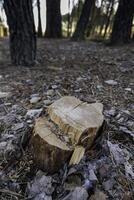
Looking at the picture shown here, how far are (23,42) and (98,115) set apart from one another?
207 centimetres

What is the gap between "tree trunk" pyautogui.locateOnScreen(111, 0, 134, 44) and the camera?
4957 millimetres

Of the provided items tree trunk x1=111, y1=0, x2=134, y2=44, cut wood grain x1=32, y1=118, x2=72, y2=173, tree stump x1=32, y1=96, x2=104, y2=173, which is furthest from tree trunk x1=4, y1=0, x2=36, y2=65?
tree trunk x1=111, y1=0, x2=134, y2=44

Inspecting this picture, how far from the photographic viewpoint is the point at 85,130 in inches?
56.3

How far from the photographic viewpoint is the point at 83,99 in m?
2.07

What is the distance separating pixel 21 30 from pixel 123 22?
2.68 metres

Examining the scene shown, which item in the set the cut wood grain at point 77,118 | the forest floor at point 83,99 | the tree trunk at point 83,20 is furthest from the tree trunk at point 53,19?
the cut wood grain at point 77,118

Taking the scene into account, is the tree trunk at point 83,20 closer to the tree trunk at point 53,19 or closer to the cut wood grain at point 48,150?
the tree trunk at point 53,19

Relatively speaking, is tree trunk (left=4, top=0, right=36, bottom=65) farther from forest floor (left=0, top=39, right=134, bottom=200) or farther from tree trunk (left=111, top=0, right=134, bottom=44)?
tree trunk (left=111, top=0, right=134, bottom=44)

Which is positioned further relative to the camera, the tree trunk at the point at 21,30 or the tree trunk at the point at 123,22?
the tree trunk at the point at 123,22

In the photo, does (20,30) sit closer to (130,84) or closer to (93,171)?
(130,84)

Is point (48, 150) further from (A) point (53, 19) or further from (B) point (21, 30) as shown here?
(A) point (53, 19)

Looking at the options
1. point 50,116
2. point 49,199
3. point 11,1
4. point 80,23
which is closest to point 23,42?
point 11,1

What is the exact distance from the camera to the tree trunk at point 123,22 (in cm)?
496

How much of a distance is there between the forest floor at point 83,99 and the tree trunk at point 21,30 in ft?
0.55
